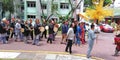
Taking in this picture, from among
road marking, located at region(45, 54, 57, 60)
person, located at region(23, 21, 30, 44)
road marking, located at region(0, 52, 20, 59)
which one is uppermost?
person, located at region(23, 21, 30, 44)

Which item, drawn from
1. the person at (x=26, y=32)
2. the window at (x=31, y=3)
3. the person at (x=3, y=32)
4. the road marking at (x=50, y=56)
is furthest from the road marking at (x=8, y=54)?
the window at (x=31, y=3)

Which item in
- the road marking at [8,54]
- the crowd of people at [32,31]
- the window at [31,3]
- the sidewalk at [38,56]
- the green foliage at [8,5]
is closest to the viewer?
the sidewalk at [38,56]

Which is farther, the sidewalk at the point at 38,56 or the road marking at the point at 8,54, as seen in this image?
the road marking at the point at 8,54

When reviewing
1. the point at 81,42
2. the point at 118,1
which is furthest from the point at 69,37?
the point at 118,1

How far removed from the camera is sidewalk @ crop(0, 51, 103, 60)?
15.8m

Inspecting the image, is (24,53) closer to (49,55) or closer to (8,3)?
(49,55)

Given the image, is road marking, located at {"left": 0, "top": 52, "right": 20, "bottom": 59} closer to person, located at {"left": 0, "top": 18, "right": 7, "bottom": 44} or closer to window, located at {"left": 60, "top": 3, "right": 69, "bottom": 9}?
person, located at {"left": 0, "top": 18, "right": 7, "bottom": 44}

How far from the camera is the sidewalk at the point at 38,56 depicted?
15827 mm

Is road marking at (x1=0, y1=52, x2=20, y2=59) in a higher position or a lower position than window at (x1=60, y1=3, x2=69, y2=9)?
lower

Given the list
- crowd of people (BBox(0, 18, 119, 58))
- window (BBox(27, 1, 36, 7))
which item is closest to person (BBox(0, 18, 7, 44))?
crowd of people (BBox(0, 18, 119, 58))

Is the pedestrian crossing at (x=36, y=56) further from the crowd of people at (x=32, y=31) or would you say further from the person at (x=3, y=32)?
the person at (x=3, y=32)

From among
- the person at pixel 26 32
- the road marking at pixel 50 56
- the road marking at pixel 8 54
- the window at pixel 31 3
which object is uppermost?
the window at pixel 31 3

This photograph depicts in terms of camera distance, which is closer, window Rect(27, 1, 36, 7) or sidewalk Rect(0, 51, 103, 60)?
sidewalk Rect(0, 51, 103, 60)

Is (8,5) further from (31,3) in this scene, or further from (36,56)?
(36,56)
